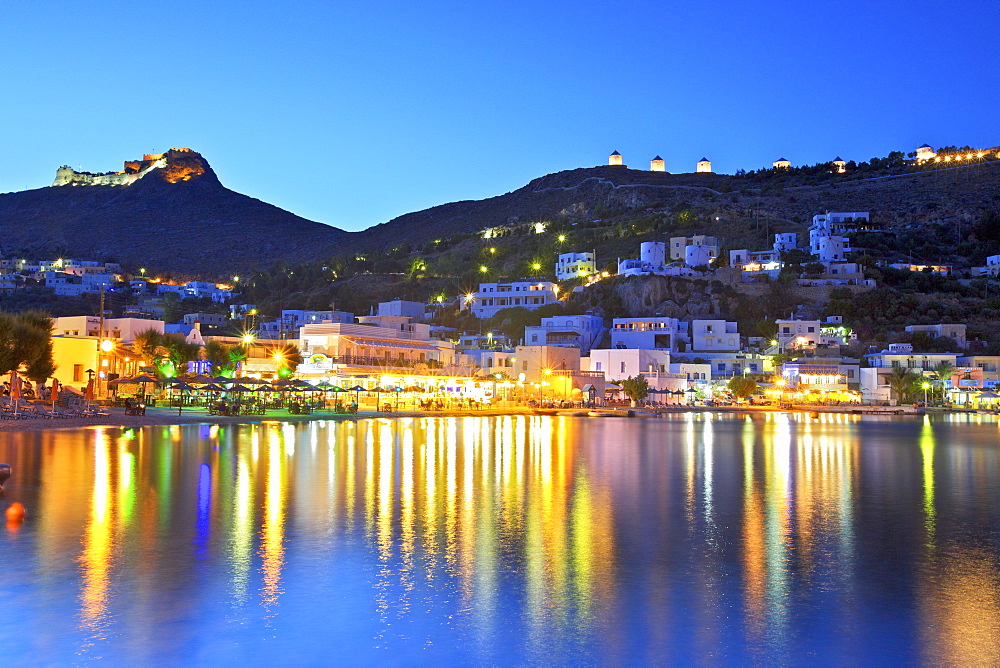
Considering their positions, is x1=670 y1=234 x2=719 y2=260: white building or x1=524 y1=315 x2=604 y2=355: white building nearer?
x1=524 y1=315 x2=604 y2=355: white building

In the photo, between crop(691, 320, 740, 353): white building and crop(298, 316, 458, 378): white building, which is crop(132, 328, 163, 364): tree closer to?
crop(298, 316, 458, 378): white building

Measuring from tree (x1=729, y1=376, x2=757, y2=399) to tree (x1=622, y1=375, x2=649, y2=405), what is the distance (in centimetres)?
1167

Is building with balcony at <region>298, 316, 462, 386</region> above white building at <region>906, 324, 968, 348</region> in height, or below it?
below

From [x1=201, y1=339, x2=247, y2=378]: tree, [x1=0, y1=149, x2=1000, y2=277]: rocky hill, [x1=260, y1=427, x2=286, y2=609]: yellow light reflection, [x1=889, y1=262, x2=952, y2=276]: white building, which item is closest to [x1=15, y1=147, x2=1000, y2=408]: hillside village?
[x1=889, y1=262, x2=952, y2=276]: white building

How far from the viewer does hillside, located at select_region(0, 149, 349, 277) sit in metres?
165

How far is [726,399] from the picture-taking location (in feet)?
273

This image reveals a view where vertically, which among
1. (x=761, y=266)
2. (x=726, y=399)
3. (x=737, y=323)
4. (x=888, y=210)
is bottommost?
(x=726, y=399)

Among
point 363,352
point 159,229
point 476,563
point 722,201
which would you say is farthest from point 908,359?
point 159,229

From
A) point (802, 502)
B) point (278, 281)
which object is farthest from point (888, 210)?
point (802, 502)

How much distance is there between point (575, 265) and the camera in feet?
386

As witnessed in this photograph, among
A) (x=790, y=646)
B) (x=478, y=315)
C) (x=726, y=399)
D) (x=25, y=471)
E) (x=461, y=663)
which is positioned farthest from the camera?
(x=478, y=315)

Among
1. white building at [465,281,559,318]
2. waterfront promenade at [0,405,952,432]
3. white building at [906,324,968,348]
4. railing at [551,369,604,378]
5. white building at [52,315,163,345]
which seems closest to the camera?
waterfront promenade at [0,405,952,432]

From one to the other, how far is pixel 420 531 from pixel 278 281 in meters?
121

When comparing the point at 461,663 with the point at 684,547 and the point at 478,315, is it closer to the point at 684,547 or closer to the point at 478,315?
the point at 684,547
